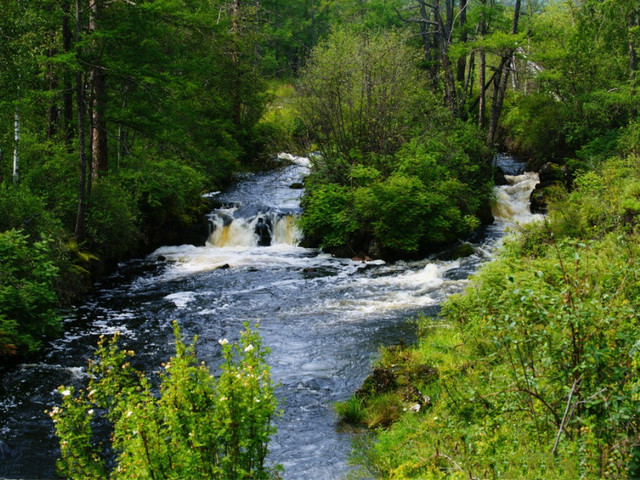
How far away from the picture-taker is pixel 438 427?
544 cm

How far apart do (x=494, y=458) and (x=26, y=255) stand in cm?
944

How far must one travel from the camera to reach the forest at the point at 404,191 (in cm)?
435

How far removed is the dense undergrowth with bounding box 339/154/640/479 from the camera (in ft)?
12.6

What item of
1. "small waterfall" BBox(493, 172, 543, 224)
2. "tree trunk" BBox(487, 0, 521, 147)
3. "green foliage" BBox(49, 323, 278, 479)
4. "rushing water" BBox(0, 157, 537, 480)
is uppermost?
"tree trunk" BBox(487, 0, 521, 147)

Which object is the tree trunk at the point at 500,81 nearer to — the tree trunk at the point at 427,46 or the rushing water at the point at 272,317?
the tree trunk at the point at 427,46

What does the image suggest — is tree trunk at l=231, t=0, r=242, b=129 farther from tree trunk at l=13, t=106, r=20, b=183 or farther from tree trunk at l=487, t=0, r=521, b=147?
tree trunk at l=13, t=106, r=20, b=183

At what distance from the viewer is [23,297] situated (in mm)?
9844

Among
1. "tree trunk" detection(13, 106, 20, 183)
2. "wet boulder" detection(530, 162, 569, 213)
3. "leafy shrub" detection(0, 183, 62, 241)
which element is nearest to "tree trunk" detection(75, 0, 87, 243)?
"tree trunk" detection(13, 106, 20, 183)

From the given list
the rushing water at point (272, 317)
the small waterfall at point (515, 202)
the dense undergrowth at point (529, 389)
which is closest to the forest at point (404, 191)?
the dense undergrowth at point (529, 389)

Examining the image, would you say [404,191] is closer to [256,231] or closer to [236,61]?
[256,231]

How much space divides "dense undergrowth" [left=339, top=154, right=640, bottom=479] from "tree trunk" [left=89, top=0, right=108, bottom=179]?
11.6m

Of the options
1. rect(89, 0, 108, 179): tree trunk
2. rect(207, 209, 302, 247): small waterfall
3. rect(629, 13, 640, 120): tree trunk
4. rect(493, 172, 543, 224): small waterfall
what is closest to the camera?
rect(89, 0, 108, 179): tree trunk

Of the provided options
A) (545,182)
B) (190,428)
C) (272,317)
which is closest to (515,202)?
(545,182)

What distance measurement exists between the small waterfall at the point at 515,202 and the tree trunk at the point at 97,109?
14222 mm
